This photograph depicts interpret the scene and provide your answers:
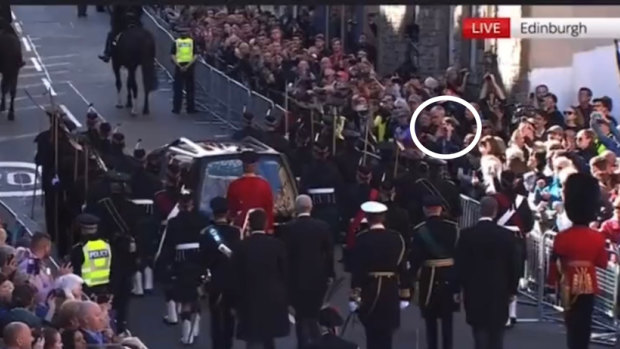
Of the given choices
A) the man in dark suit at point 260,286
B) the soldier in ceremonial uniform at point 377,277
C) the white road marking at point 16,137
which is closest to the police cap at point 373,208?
the soldier in ceremonial uniform at point 377,277

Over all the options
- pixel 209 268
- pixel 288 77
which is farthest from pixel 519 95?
pixel 209 268

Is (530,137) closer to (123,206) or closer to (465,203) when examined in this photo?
(465,203)

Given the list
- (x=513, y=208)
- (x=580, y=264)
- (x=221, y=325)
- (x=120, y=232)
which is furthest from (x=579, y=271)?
(x=120, y=232)

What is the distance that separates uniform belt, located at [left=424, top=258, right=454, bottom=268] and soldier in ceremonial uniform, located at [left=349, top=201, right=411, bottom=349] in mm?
257

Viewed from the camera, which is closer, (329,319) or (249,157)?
(329,319)

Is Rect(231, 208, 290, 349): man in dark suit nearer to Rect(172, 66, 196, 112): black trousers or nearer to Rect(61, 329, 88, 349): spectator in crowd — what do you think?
Rect(61, 329, 88, 349): spectator in crowd

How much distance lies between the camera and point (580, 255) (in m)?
16.1

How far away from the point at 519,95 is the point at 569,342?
1345cm

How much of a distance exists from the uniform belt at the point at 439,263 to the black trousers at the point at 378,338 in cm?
70

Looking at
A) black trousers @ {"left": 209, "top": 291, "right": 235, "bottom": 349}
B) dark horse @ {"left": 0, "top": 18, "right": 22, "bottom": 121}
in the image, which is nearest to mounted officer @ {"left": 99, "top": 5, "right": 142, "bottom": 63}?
dark horse @ {"left": 0, "top": 18, "right": 22, "bottom": 121}

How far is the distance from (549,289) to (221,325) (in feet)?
14.2

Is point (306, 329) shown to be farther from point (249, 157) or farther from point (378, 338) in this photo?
point (249, 157)

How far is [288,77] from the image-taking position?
3002 cm

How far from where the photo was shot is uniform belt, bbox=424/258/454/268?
16195 mm
